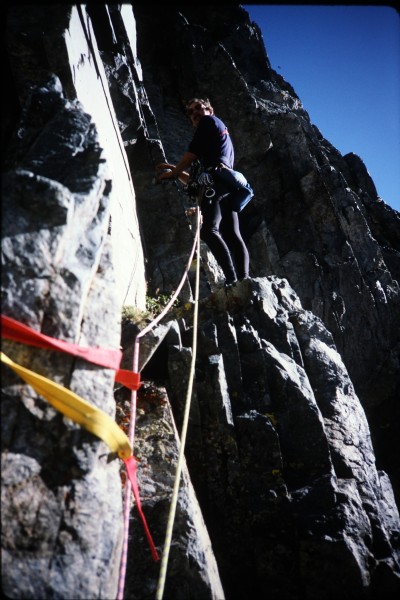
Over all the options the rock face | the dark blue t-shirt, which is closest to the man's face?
the dark blue t-shirt

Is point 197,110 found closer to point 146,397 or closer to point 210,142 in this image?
point 210,142

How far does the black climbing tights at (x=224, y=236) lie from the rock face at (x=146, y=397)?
0.44 metres

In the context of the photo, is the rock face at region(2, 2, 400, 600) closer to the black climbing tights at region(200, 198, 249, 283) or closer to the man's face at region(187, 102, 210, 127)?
the black climbing tights at region(200, 198, 249, 283)

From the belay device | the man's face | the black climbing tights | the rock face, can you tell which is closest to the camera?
the rock face

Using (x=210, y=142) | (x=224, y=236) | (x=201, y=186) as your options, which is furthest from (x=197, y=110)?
(x=224, y=236)

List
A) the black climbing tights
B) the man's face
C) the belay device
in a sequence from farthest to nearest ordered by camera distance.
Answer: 1. the man's face
2. the belay device
3. the black climbing tights

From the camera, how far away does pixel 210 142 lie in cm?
632

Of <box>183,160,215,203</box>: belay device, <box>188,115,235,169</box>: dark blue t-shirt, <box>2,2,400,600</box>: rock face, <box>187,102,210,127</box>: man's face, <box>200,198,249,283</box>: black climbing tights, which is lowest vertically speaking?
<box>2,2,400,600</box>: rock face

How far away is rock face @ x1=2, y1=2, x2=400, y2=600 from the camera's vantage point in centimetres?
243

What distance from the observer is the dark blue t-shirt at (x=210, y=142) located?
626 centimetres

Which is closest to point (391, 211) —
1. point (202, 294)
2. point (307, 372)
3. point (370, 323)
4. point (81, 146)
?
point (370, 323)

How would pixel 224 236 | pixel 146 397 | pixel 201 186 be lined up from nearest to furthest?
1. pixel 146 397
2. pixel 201 186
3. pixel 224 236

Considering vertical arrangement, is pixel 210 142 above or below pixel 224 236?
above

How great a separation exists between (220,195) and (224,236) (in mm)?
720
